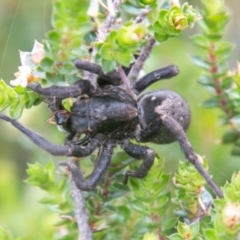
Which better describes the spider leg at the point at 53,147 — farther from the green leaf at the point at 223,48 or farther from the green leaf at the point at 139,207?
the green leaf at the point at 223,48

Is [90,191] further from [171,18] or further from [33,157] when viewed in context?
[33,157]

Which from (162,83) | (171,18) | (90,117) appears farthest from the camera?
(162,83)

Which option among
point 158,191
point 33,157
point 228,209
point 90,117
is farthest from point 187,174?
point 33,157

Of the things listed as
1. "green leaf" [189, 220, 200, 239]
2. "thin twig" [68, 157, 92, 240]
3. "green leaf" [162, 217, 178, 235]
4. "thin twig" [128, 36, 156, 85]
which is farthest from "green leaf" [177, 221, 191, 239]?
"thin twig" [128, 36, 156, 85]

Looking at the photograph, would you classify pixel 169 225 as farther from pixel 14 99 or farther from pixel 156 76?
pixel 156 76

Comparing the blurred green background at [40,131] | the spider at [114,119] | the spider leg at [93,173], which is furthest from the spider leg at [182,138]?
the spider leg at [93,173]

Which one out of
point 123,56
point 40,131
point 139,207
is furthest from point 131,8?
point 40,131
